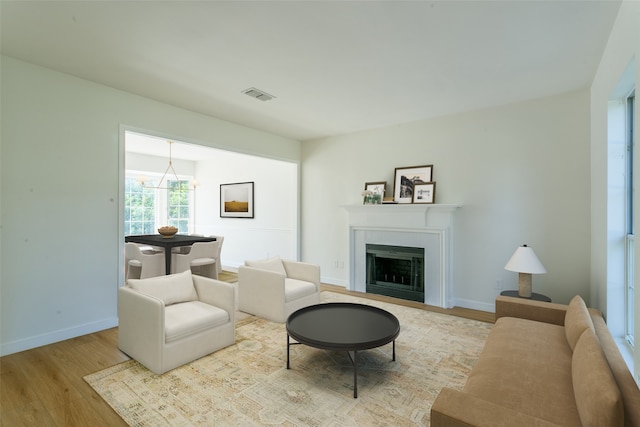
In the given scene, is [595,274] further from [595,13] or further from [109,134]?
[109,134]

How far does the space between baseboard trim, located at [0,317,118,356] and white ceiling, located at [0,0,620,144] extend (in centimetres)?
261

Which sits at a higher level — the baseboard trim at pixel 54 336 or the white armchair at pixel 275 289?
the white armchair at pixel 275 289

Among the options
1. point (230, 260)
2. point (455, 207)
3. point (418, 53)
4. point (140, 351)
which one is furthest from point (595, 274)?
point (230, 260)

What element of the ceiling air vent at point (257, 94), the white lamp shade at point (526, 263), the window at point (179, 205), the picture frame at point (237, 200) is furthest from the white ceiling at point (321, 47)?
the window at point (179, 205)

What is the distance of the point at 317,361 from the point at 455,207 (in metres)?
2.80

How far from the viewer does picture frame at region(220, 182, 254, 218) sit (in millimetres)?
7242

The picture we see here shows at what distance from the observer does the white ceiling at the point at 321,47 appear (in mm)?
2143

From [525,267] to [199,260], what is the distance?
4555mm

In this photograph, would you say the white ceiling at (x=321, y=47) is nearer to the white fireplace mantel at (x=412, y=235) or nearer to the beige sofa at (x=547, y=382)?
the white fireplace mantel at (x=412, y=235)

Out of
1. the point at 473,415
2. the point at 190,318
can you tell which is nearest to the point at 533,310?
the point at 473,415

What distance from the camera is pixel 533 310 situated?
2.70m

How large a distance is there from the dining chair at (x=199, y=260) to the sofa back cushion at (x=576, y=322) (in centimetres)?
455

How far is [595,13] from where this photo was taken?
7.07ft

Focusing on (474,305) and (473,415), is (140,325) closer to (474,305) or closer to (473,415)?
(473,415)
